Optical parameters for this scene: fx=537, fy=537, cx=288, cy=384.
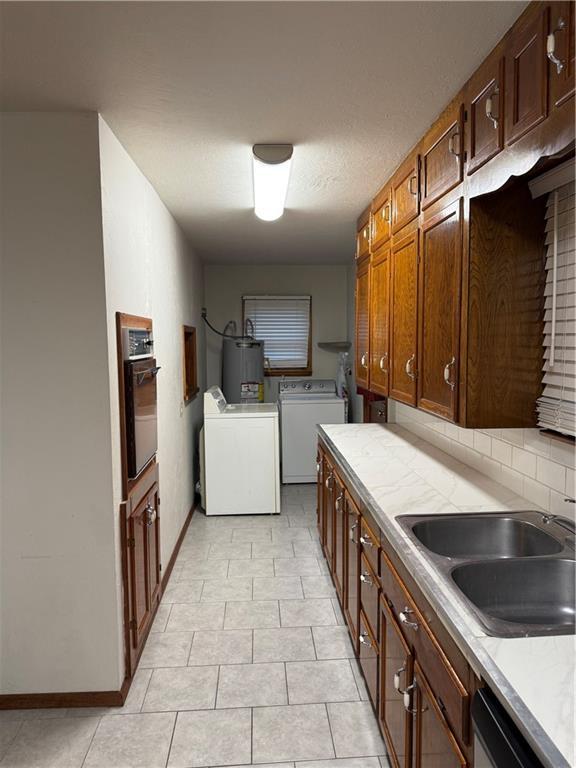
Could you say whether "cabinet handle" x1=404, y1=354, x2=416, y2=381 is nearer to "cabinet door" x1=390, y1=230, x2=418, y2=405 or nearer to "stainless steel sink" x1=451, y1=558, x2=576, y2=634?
"cabinet door" x1=390, y1=230, x2=418, y2=405

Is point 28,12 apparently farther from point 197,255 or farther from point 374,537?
point 197,255

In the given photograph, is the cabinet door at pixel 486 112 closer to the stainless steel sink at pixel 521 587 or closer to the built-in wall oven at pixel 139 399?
the stainless steel sink at pixel 521 587

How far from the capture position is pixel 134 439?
7.77ft

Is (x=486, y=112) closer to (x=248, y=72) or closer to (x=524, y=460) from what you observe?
(x=248, y=72)

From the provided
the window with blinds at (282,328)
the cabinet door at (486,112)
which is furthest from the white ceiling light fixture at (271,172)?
the window with blinds at (282,328)

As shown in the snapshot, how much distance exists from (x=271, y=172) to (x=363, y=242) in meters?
1.15

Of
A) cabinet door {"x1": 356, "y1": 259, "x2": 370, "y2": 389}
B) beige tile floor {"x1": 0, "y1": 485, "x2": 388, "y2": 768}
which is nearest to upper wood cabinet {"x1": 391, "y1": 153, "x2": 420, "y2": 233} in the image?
cabinet door {"x1": 356, "y1": 259, "x2": 370, "y2": 389}

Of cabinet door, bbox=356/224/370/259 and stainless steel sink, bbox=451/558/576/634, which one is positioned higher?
cabinet door, bbox=356/224/370/259

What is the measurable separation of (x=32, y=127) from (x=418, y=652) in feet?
7.28

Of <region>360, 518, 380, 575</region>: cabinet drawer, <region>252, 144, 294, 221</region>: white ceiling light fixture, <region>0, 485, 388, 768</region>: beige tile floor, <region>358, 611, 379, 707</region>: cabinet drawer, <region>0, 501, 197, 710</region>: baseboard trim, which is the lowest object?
<region>0, 485, 388, 768</region>: beige tile floor

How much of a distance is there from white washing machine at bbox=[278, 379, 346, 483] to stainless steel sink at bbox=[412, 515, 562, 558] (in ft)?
12.0

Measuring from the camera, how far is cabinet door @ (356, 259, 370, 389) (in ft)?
11.1

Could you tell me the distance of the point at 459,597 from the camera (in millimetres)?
1225

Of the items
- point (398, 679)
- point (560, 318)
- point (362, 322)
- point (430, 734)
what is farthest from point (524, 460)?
point (362, 322)
